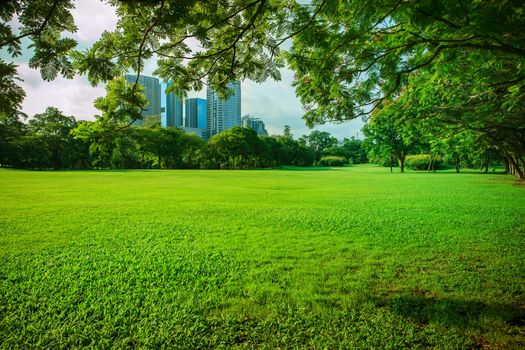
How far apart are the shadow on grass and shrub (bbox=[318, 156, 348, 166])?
110098 mm

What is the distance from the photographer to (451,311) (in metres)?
4.09

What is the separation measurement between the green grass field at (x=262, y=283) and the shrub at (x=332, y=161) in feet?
339

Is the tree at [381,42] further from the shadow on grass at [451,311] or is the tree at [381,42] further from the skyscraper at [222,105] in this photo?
the shadow on grass at [451,311]

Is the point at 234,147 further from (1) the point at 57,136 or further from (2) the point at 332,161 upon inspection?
(2) the point at 332,161

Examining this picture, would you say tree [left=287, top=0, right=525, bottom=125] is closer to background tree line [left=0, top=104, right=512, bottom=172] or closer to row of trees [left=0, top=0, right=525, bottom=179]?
row of trees [left=0, top=0, right=525, bottom=179]

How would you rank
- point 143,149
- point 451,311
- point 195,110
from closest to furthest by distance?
point 451,311 → point 195,110 → point 143,149

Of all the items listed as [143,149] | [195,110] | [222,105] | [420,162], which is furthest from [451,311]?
[143,149]

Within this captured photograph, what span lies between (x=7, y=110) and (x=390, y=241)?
8380 mm

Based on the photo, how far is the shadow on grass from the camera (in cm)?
386

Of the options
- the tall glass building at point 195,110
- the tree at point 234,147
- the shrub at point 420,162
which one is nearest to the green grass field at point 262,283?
the tall glass building at point 195,110

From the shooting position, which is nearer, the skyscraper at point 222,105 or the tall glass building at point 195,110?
the skyscraper at point 222,105

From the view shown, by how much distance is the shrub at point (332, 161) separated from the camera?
367 feet

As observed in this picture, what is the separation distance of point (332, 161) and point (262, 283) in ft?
362

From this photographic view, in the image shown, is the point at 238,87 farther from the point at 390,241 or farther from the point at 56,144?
the point at 56,144
